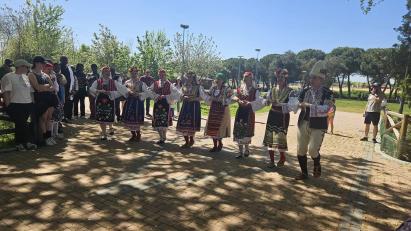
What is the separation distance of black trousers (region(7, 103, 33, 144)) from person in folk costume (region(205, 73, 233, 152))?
4.32 metres

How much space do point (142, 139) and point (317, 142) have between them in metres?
5.49

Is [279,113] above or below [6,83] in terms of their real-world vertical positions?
below

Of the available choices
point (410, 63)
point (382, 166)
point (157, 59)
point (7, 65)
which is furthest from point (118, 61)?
point (382, 166)

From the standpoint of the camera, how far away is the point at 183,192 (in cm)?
618

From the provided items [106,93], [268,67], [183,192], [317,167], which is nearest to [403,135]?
[317,167]

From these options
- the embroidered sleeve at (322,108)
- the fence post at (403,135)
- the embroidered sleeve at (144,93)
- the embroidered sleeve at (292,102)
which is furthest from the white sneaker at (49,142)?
the fence post at (403,135)

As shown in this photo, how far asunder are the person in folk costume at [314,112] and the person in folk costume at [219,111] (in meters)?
2.47

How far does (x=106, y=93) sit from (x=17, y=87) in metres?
2.42

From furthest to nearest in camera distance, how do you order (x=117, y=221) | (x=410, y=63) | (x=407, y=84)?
(x=410, y=63) < (x=407, y=84) < (x=117, y=221)

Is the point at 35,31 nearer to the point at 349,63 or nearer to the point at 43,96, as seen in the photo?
the point at 43,96

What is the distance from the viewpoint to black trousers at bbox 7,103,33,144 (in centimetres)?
808

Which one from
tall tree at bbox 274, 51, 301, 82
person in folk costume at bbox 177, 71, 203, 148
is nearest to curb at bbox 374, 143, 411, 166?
person in folk costume at bbox 177, 71, 203, 148

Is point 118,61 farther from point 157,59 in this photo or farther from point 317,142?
point 317,142

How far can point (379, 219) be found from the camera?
557 cm
